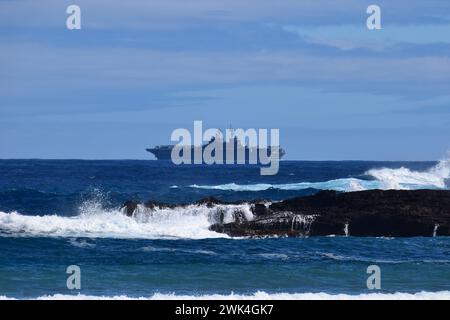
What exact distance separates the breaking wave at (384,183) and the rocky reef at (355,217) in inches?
1188

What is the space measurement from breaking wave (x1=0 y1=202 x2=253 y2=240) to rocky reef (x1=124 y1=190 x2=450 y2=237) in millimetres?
576

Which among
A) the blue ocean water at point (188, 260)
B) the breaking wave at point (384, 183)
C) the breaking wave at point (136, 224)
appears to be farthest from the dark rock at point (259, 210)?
the breaking wave at point (384, 183)

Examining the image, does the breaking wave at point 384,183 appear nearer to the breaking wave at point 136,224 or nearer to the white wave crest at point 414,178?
the white wave crest at point 414,178

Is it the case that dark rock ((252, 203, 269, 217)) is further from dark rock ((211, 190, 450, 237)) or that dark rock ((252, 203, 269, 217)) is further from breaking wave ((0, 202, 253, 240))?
dark rock ((211, 190, 450, 237))

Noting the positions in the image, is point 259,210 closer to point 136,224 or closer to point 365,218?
point 365,218

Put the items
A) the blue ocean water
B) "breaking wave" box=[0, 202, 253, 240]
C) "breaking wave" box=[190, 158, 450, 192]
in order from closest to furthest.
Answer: the blue ocean water → "breaking wave" box=[0, 202, 253, 240] → "breaking wave" box=[190, 158, 450, 192]

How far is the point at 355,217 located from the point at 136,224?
8.02 metres

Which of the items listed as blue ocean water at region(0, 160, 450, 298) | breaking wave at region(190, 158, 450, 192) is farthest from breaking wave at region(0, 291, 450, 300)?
breaking wave at region(190, 158, 450, 192)

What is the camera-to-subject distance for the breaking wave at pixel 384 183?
233 feet

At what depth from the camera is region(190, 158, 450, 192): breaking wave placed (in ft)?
233

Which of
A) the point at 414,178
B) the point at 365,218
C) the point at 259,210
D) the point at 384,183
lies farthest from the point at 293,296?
the point at 414,178

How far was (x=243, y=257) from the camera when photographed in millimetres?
29906
